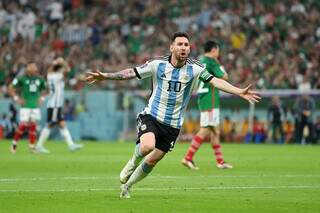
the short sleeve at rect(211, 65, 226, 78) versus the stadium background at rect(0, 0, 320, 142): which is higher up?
the stadium background at rect(0, 0, 320, 142)

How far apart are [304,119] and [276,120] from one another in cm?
143

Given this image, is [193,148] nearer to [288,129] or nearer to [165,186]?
[165,186]

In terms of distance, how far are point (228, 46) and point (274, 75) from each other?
3053 millimetres

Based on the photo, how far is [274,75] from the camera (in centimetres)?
3731

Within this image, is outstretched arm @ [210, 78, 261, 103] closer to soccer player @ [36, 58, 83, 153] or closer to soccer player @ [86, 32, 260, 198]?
soccer player @ [86, 32, 260, 198]

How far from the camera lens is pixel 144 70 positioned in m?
13.8

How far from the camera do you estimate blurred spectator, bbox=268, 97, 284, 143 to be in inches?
1443

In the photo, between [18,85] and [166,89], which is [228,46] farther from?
[166,89]

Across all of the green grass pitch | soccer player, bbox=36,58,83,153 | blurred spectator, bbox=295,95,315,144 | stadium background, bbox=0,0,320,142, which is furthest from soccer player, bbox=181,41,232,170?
stadium background, bbox=0,0,320,142

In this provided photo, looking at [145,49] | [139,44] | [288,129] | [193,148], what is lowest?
[193,148]

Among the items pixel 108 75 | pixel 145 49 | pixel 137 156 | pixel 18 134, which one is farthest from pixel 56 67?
pixel 145 49

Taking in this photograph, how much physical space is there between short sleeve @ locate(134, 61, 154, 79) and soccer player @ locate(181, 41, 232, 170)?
6512 mm

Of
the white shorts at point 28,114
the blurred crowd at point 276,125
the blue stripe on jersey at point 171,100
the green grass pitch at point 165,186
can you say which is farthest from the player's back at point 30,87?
the blue stripe on jersey at point 171,100

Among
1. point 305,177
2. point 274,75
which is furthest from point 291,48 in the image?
point 305,177
